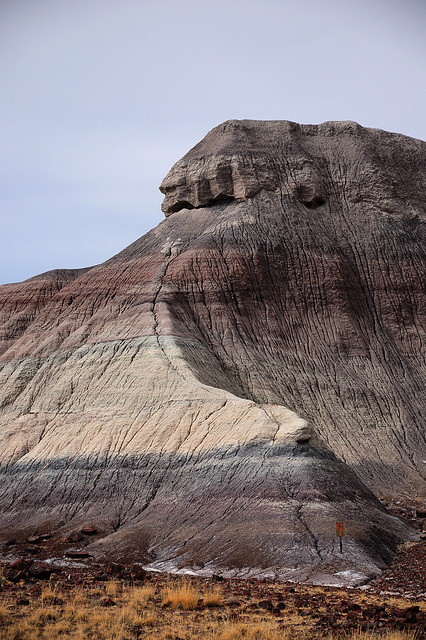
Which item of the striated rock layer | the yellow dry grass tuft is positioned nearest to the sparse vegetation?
the yellow dry grass tuft

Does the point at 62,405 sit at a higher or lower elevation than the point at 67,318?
lower

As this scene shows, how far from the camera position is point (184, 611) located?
1844 cm

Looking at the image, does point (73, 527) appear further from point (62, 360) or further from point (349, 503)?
point (62, 360)

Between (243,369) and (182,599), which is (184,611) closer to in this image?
(182,599)

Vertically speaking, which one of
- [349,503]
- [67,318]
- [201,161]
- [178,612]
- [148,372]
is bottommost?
[349,503]

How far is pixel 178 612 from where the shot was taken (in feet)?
60.1

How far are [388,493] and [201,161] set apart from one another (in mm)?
32769

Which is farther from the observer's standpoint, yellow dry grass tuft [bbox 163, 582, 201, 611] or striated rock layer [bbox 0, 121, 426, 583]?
striated rock layer [bbox 0, 121, 426, 583]

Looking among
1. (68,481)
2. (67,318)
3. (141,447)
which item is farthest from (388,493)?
(67,318)

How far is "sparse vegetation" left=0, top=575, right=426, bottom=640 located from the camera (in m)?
15.8

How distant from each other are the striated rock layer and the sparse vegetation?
16.7 ft

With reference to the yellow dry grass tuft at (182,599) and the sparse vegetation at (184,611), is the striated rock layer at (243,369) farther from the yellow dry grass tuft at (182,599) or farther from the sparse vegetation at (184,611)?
the yellow dry grass tuft at (182,599)

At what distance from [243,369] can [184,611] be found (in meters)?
29.9

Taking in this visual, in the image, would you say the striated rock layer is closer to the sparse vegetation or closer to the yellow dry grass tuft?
the sparse vegetation
